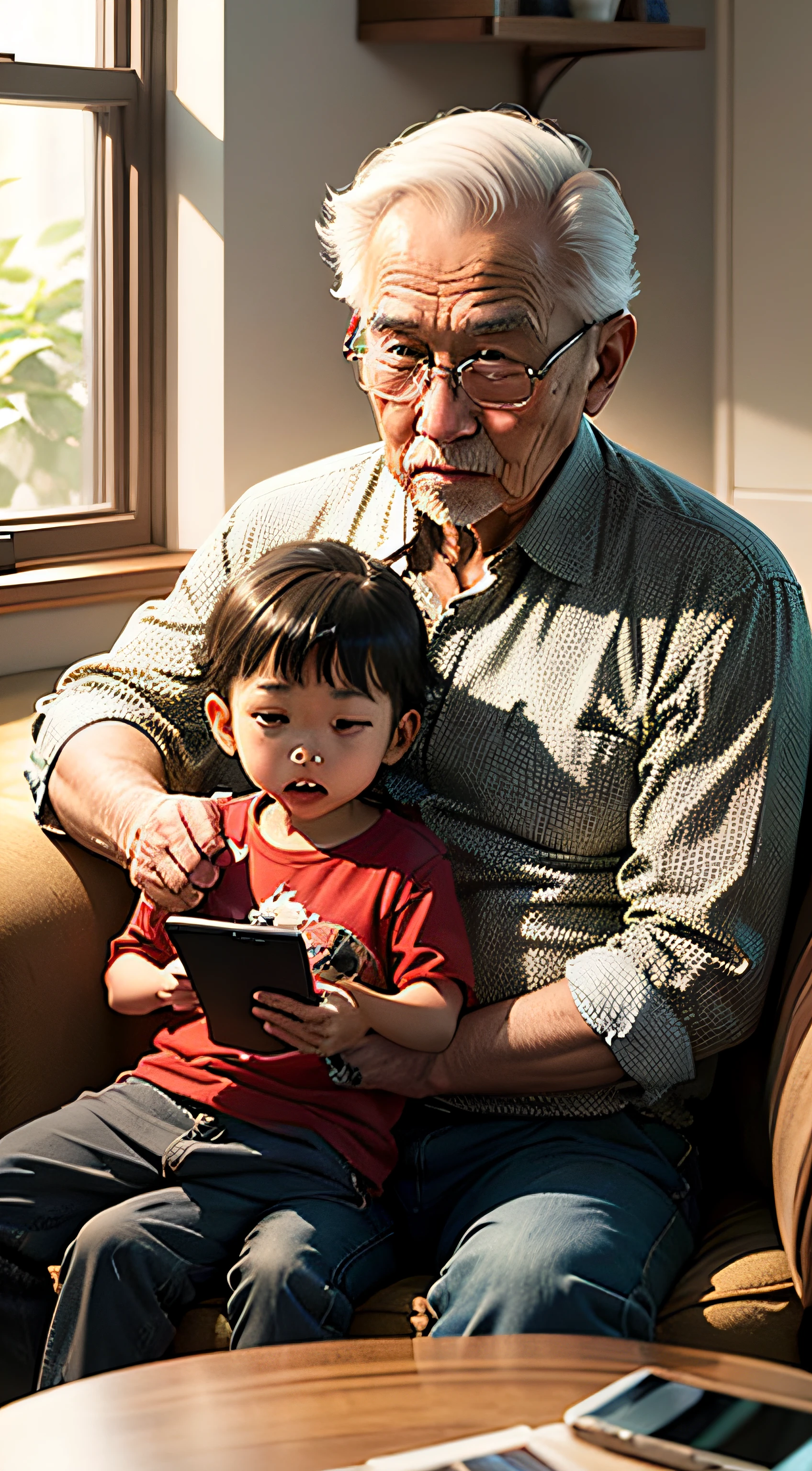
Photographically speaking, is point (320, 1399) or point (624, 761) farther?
point (624, 761)

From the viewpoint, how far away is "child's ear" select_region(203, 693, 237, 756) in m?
1.48

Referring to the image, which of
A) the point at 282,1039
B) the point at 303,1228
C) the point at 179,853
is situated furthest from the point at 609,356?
the point at 303,1228

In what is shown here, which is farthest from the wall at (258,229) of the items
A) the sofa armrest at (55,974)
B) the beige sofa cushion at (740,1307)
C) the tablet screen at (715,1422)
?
the tablet screen at (715,1422)

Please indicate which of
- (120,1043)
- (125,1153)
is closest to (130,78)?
(120,1043)

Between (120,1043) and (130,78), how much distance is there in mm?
1643

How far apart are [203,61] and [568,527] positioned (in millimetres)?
1375

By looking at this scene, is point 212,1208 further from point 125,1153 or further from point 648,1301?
point 648,1301

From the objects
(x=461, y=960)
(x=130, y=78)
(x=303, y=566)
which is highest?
(x=130, y=78)

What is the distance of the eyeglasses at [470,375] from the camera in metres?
1.52

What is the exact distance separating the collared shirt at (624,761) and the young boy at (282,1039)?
100 millimetres

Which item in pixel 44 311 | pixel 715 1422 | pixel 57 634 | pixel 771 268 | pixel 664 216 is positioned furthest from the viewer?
pixel 664 216

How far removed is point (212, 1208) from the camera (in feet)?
4.42

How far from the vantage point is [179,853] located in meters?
1.47

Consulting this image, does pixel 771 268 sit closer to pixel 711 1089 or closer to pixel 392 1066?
pixel 711 1089
